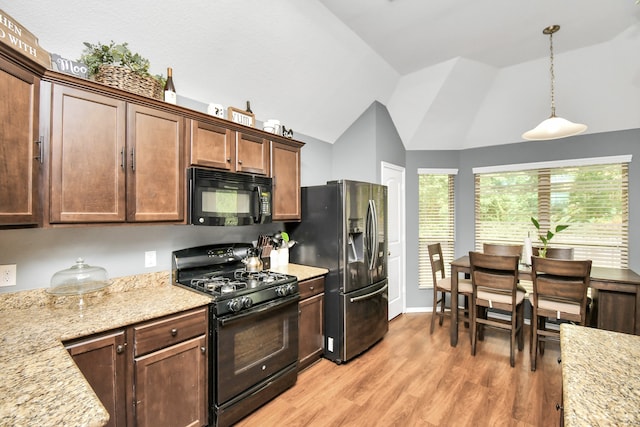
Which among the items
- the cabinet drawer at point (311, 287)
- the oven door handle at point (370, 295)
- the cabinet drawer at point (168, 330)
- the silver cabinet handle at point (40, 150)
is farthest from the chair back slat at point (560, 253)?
the silver cabinet handle at point (40, 150)

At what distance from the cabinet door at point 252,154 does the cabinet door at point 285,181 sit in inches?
3.9

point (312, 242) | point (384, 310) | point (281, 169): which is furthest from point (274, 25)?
point (384, 310)

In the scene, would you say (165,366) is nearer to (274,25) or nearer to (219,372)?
(219,372)

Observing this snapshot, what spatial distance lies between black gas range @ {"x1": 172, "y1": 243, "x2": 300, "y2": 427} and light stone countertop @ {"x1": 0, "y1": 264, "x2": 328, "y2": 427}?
0.16 m

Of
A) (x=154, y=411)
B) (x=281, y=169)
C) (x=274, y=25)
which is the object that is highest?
(x=274, y=25)

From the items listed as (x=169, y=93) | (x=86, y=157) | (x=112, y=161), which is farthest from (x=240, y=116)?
(x=86, y=157)

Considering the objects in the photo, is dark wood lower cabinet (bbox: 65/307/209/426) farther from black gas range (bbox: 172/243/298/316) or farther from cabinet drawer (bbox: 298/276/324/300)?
cabinet drawer (bbox: 298/276/324/300)

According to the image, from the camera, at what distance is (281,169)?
9.30 ft

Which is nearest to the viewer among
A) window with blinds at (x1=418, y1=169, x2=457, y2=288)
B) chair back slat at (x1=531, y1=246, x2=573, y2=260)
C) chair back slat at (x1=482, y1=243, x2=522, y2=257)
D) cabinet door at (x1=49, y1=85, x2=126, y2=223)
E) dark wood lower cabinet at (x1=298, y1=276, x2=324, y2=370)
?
cabinet door at (x1=49, y1=85, x2=126, y2=223)

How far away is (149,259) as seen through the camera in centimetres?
224

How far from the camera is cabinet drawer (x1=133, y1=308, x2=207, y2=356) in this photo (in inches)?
62.3

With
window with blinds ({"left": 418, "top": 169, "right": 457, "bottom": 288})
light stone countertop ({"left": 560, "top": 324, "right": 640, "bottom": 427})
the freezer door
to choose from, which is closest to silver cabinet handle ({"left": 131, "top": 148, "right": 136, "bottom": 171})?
the freezer door

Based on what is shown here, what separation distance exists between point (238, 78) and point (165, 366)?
2339 mm

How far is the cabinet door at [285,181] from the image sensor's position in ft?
9.09
